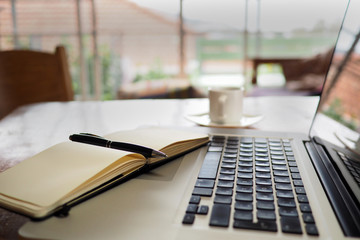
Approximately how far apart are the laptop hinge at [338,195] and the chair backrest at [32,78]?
3.65 feet

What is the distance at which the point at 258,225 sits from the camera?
330mm

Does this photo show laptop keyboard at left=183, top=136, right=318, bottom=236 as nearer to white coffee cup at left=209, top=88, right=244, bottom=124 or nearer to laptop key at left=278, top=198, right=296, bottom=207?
laptop key at left=278, top=198, right=296, bottom=207

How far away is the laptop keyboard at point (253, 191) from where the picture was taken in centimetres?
34

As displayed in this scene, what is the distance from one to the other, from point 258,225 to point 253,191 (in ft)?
0.28

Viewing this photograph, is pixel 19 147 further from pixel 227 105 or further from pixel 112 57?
pixel 112 57

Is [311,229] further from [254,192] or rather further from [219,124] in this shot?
[219,124]

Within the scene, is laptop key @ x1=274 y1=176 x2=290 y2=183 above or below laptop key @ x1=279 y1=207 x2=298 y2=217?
above

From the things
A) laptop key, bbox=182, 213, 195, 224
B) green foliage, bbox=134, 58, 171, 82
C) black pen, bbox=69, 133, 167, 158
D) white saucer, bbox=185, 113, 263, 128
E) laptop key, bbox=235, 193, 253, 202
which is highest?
green foliage, bbox=134, 58, 171, 82

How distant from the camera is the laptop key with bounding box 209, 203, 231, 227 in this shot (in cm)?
33

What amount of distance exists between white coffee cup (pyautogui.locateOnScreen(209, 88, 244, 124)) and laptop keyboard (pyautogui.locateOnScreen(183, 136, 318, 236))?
24 centimetres

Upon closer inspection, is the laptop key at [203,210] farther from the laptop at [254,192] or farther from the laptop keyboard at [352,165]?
the laptop keyboard at [352,165]

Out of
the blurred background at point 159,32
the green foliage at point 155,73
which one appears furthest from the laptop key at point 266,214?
the green foliage at point 155,73

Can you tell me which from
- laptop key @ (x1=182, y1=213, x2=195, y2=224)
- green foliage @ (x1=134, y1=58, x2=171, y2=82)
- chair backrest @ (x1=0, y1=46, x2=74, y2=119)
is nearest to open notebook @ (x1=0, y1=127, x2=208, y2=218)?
laptop key @ (x1=182, y1=213, x2=195, y2=224)

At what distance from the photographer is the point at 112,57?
4.79 metres
